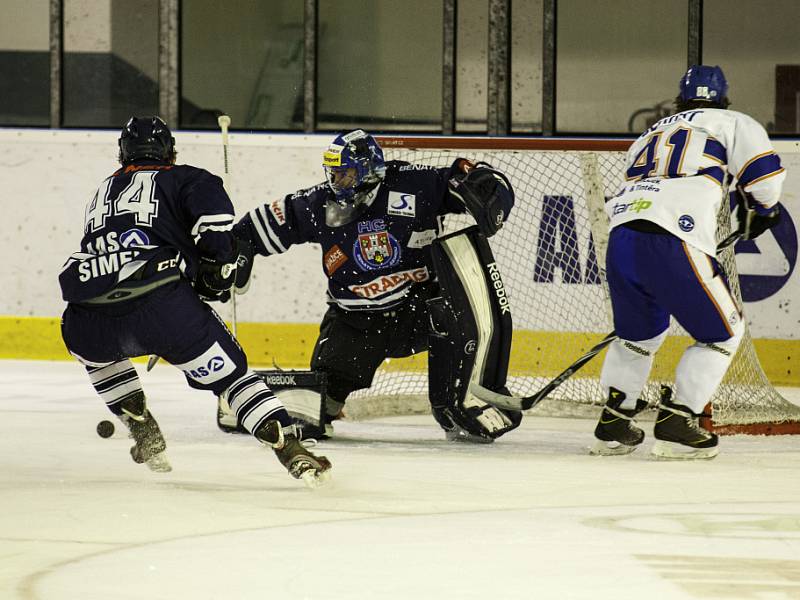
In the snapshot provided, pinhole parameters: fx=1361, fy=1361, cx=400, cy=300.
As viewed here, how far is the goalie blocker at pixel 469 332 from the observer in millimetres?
4348

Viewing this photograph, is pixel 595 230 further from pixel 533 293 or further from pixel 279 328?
pixel 279 328

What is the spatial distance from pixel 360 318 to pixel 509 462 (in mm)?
887

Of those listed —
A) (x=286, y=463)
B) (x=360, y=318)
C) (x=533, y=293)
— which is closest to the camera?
(x=286, y=463)

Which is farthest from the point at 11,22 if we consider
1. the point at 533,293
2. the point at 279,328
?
the point at 533,293

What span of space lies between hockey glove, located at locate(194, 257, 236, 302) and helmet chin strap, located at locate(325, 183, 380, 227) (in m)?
0.94

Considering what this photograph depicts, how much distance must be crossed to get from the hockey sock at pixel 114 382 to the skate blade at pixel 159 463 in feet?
0.55

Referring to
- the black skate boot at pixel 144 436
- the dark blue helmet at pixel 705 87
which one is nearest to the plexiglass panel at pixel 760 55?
the dark blue helmet at pixel 705 87

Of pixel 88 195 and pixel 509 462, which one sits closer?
pixel 509 462

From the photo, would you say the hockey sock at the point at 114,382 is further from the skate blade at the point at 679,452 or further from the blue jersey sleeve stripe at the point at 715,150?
the blue jersey sleeve stripe at the point at 715,150

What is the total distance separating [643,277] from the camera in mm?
3973

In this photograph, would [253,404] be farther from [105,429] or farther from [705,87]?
[705,87]

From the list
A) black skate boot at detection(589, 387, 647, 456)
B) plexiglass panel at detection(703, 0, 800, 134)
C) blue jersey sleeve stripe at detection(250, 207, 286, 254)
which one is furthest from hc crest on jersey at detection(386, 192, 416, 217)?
plexiglass panel at detection(703, 0, 800, 134)

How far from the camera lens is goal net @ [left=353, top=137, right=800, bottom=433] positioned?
5035mm

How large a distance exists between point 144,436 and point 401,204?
1.21 meters
